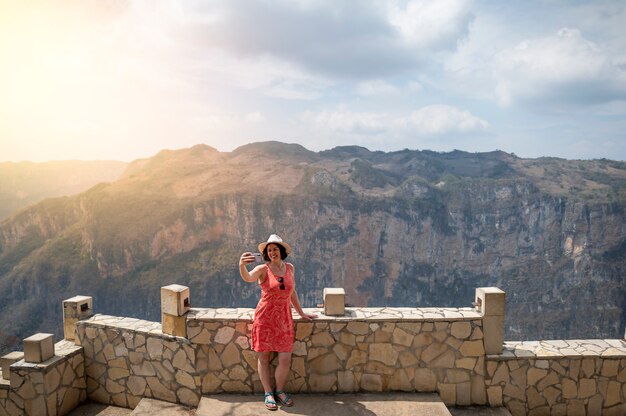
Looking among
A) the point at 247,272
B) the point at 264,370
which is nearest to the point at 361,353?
the point at 264,370

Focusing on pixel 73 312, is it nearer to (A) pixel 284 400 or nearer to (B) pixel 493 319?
(A) pixel 284 400

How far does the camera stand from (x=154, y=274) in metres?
43.0

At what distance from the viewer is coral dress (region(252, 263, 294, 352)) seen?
461 cm

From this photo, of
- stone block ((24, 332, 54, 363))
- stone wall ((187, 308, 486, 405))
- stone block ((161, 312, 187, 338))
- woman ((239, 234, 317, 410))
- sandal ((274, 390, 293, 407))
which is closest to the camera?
woman ((239, 234, 317, 410))

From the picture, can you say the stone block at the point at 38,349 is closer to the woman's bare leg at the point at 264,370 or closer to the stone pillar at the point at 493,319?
the woman's bare leg at the point at 264,370

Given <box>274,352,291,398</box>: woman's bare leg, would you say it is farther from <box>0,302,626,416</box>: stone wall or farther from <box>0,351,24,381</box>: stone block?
<box>0,351,24,381</box>: stone block

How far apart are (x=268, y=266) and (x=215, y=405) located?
170cm

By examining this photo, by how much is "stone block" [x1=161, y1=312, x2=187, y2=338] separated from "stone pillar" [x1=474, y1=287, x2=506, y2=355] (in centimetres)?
356

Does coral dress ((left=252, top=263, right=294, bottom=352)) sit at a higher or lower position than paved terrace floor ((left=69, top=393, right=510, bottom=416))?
higher

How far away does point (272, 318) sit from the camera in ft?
15.1

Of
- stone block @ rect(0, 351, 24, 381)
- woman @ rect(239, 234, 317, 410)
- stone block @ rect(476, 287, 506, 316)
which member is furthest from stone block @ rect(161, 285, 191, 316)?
stone block @ rect(476, 287, 506, 316)

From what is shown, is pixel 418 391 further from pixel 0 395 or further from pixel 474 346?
pixel 0 395

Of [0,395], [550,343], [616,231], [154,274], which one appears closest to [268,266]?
[550,343]

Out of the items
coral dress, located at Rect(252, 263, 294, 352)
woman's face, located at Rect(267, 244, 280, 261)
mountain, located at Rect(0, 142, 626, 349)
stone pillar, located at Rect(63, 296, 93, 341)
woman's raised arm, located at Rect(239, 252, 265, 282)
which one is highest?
woman's face, located at Rect(267, 244, 280, 261)
